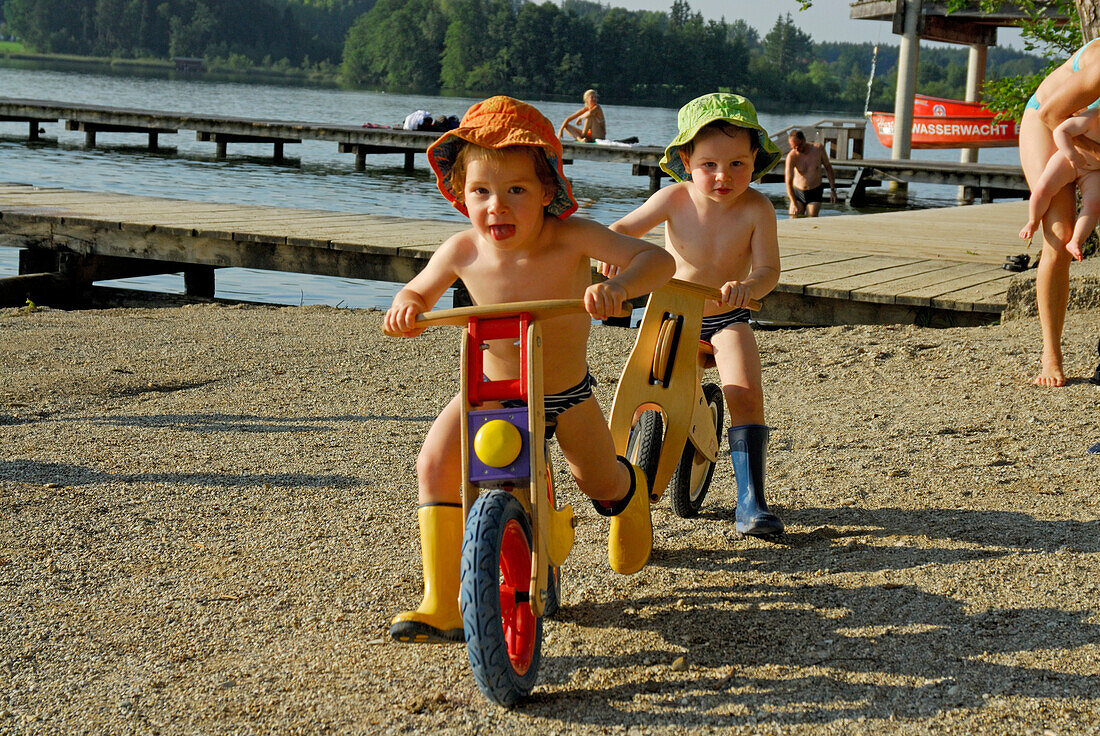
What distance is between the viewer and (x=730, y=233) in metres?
3.81

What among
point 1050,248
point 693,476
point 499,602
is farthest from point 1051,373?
point 499,602

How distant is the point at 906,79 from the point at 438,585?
1062 inches

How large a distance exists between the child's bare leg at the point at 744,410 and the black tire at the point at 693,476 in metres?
0.15

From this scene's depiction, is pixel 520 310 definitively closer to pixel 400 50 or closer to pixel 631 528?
pixel 631 528

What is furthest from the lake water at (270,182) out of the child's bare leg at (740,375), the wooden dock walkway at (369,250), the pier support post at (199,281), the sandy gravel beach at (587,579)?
the child's bare leg at (740,375)

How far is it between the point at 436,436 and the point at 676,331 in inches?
43.4

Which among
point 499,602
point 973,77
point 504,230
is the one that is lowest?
point 499,602

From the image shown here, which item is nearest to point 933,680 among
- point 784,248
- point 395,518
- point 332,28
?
point 395,518

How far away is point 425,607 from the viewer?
2770 millimetres

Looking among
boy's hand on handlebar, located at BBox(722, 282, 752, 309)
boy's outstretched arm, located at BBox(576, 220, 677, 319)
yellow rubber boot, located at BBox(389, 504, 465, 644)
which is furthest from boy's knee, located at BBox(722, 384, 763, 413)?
yellow rubber boot, located at BBox(389, 504, 465, 644)

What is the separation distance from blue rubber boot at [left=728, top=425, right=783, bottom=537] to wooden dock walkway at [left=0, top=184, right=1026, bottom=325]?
490 centimetres

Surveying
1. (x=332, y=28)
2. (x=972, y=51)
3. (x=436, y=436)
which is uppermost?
(x=332, y=28)

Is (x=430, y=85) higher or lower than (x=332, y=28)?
lower

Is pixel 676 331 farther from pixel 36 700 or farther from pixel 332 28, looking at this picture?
pixel 332 28
